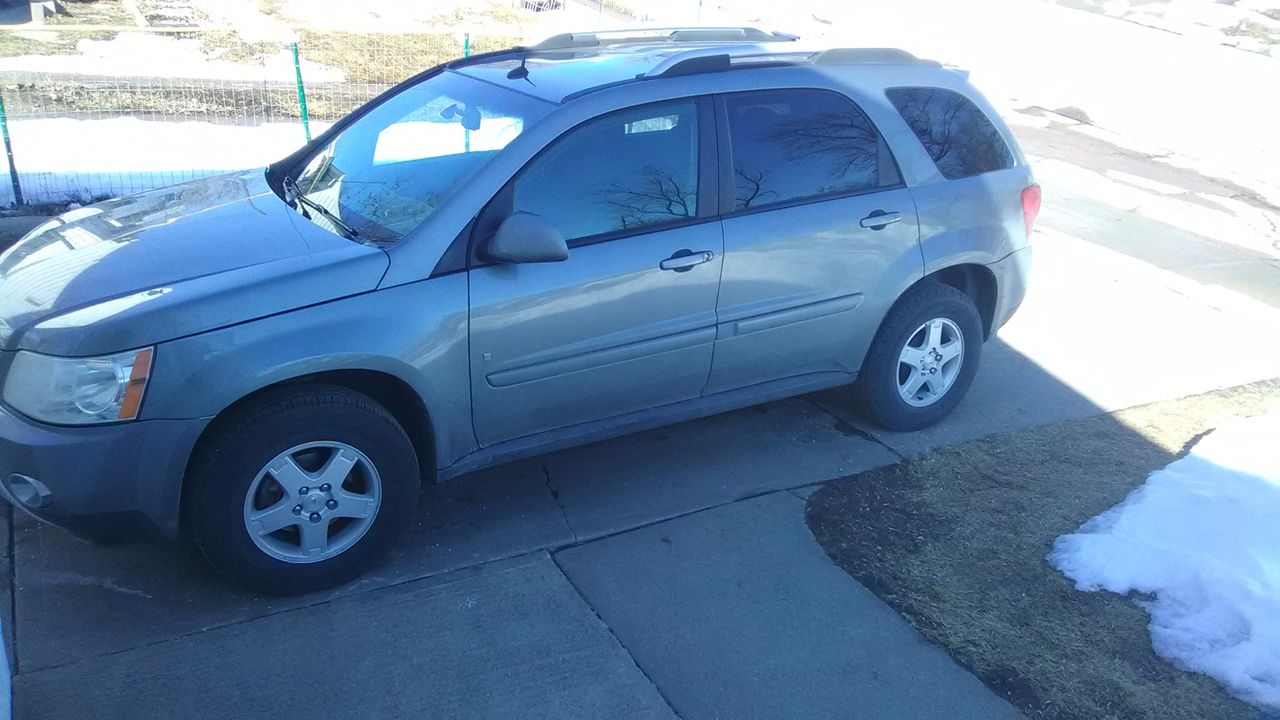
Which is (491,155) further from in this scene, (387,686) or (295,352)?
(387,686)

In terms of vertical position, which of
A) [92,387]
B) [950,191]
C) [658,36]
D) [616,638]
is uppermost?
[658,36]

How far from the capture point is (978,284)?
5512mm

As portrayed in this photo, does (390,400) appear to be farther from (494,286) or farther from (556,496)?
(556,496)

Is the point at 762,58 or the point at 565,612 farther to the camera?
the point at 762,58

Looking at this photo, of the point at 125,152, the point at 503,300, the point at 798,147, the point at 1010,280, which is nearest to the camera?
the point at 503,300

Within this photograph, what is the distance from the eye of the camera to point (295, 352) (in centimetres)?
356

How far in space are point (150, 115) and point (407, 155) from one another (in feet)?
20.1

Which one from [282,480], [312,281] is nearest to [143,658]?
[282,480]

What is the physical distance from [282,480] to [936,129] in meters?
3.38

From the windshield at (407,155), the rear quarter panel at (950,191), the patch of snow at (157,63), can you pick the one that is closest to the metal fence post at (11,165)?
the patch of snow at (157,63)

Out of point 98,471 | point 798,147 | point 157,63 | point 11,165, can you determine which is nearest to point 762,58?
point 798,147

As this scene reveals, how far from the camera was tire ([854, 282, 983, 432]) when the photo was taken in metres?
5.12

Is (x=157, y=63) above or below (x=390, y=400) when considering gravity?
above

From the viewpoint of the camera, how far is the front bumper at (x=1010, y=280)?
5.40m
